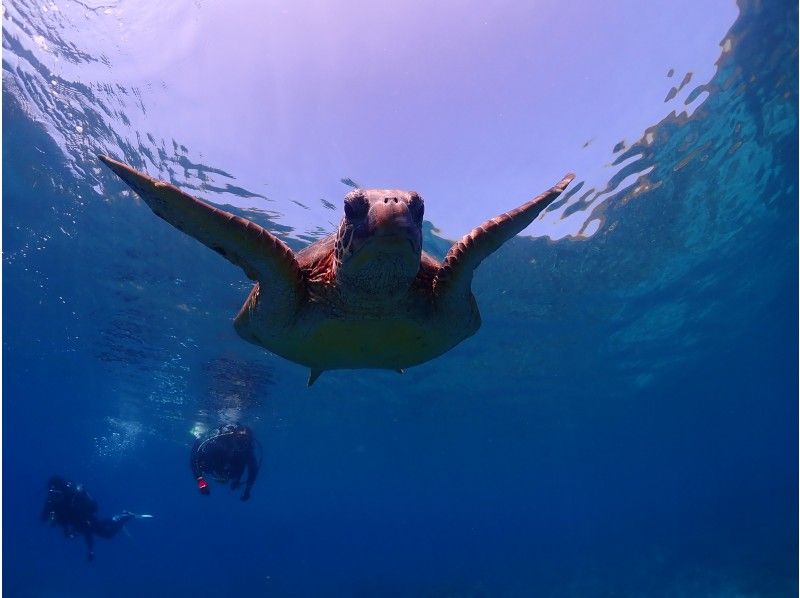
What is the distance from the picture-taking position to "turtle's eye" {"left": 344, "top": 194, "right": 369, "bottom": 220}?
302 centimetres

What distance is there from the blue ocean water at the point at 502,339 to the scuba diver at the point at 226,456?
3.89 meters

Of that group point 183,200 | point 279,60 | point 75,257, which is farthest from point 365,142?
point 75,257

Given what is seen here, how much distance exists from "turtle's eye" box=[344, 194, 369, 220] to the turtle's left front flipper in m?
0.59

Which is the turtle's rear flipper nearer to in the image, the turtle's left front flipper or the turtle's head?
the turtle's head

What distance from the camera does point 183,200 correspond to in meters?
2.89

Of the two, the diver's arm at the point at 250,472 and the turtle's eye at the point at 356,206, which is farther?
the diver's arm at the point at 250,472

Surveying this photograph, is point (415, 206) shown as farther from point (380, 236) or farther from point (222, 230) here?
point (222, 230)

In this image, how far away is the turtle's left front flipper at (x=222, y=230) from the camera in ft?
9.16

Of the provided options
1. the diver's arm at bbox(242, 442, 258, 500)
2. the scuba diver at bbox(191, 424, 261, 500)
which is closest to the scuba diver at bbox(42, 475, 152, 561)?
the scuba diver at bbox(191, 424, 261, 500)

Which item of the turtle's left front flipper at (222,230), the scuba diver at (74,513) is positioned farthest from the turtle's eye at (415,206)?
the scuba diver at (74,513)

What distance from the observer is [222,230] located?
3156mm

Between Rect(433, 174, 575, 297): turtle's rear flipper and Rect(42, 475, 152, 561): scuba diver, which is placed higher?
Rect(42, 475, 152, 561): scuba diver

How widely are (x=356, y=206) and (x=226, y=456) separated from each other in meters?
15.1

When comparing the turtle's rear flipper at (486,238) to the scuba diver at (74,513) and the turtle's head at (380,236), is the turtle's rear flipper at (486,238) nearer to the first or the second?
the turtle's head at (380,236)
